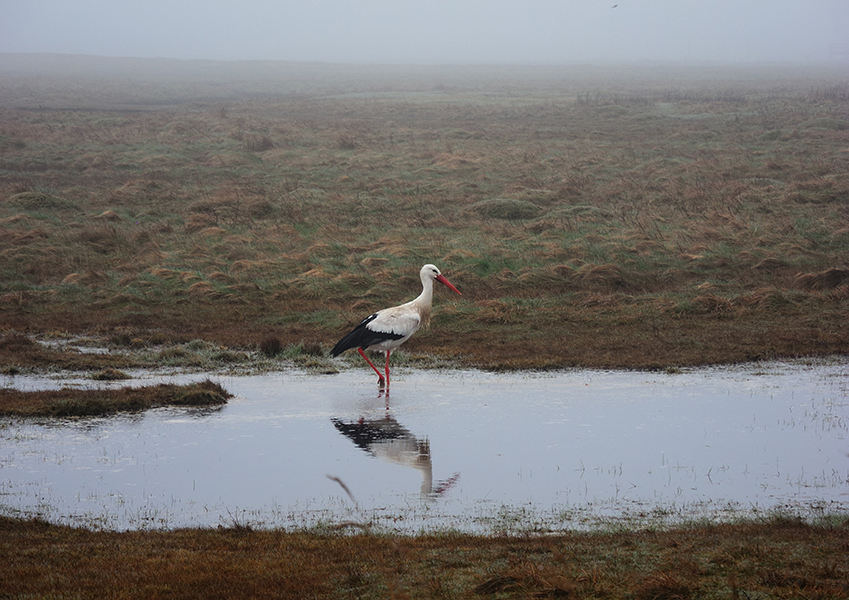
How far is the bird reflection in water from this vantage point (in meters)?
9.30

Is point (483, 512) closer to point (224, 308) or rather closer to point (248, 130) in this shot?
point (224, 308)

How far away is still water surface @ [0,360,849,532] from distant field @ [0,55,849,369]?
7.69 ft

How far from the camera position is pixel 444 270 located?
73.2 ft

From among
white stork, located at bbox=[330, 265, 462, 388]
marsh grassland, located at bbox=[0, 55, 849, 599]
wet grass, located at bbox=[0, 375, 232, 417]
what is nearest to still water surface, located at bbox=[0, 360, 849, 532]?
wet grass, located at bbox=[0, 375, 232, 417]

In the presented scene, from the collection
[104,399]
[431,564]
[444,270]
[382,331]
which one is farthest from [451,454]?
[444,270]

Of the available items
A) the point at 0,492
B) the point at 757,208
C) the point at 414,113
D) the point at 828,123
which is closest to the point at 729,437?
the point at 0,492

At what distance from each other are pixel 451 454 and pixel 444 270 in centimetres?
1227

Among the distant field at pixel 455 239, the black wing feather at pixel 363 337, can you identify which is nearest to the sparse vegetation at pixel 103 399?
the black wing feather at pixel 363 337

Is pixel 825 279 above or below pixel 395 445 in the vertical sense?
above

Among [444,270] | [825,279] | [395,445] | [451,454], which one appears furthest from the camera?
[444,270]

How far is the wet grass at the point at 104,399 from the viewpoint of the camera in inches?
472

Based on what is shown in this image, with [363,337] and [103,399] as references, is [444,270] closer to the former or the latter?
[363,337]

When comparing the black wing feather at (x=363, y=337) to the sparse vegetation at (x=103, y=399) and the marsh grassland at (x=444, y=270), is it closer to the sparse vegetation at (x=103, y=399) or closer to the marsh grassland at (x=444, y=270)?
the marsh grassland at (x=444, y=270)

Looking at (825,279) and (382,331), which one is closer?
(382,331)
